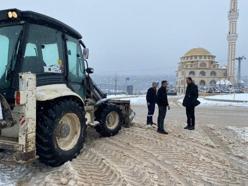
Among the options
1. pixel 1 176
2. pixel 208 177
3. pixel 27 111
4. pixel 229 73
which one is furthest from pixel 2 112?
pixel 229 73

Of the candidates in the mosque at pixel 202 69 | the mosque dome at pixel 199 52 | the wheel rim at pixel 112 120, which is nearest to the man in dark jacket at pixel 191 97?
the wheel rim at pixel 112 120


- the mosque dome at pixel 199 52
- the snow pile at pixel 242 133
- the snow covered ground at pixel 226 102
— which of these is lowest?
the snow pile at pixel 242 133

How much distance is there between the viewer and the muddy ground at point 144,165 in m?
5.11

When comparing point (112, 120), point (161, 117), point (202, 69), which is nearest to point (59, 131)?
point (112, 120)

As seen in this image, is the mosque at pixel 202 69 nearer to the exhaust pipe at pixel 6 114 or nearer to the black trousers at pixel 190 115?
the black trousers at pixel 190 115

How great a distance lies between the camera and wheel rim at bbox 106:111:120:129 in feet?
27.4

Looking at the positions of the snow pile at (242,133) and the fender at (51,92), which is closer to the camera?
the fender at (51,92)

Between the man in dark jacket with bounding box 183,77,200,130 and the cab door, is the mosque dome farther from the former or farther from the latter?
the cab door

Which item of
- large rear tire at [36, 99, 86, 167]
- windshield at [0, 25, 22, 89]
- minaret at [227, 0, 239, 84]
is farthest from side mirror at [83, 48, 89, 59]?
minaret at [227, 0, 239, 84]

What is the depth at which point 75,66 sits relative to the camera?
689 centimetres

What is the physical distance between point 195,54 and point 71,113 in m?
88.5

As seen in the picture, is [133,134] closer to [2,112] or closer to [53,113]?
[53,113]

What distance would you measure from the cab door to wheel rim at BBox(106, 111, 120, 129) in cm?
136

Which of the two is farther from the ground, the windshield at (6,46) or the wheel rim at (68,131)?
the windshield at (6,46)
